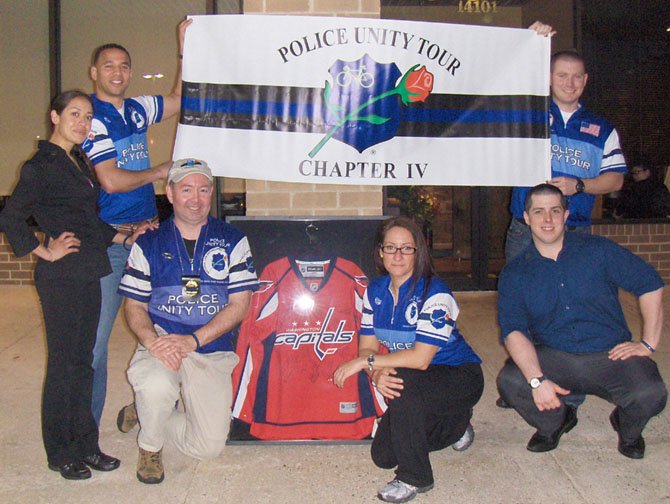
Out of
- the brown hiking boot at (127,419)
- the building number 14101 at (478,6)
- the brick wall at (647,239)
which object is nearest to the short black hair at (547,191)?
the brown hiking boot at (127,419)

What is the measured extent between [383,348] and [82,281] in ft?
4.74

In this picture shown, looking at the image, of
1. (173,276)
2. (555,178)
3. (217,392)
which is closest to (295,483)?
(217,392)

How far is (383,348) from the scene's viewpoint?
359cm

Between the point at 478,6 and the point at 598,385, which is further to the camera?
the point at 478,6

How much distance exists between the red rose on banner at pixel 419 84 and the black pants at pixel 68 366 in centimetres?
192

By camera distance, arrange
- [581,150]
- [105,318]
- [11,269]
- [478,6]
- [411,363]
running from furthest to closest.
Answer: [11,269] → [478,6] → [581,150] → [105,318] → [411,363]

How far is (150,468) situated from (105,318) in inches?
29.6

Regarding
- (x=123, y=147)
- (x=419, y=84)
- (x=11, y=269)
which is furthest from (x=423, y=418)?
(x=11, y=269)

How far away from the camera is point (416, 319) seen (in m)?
3.36

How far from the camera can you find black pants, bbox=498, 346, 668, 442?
3.47 m

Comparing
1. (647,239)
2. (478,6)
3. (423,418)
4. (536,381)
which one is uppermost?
(478,6)

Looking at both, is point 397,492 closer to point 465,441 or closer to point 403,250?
point 465,441

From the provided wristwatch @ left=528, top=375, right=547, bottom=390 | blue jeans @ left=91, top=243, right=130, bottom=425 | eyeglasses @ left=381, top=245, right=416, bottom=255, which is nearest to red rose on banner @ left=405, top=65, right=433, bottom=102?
eyeglasses @ left=381, top=245, right=416, bottom=255

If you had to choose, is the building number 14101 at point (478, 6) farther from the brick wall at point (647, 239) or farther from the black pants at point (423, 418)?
the black pants at point (423, 418)
